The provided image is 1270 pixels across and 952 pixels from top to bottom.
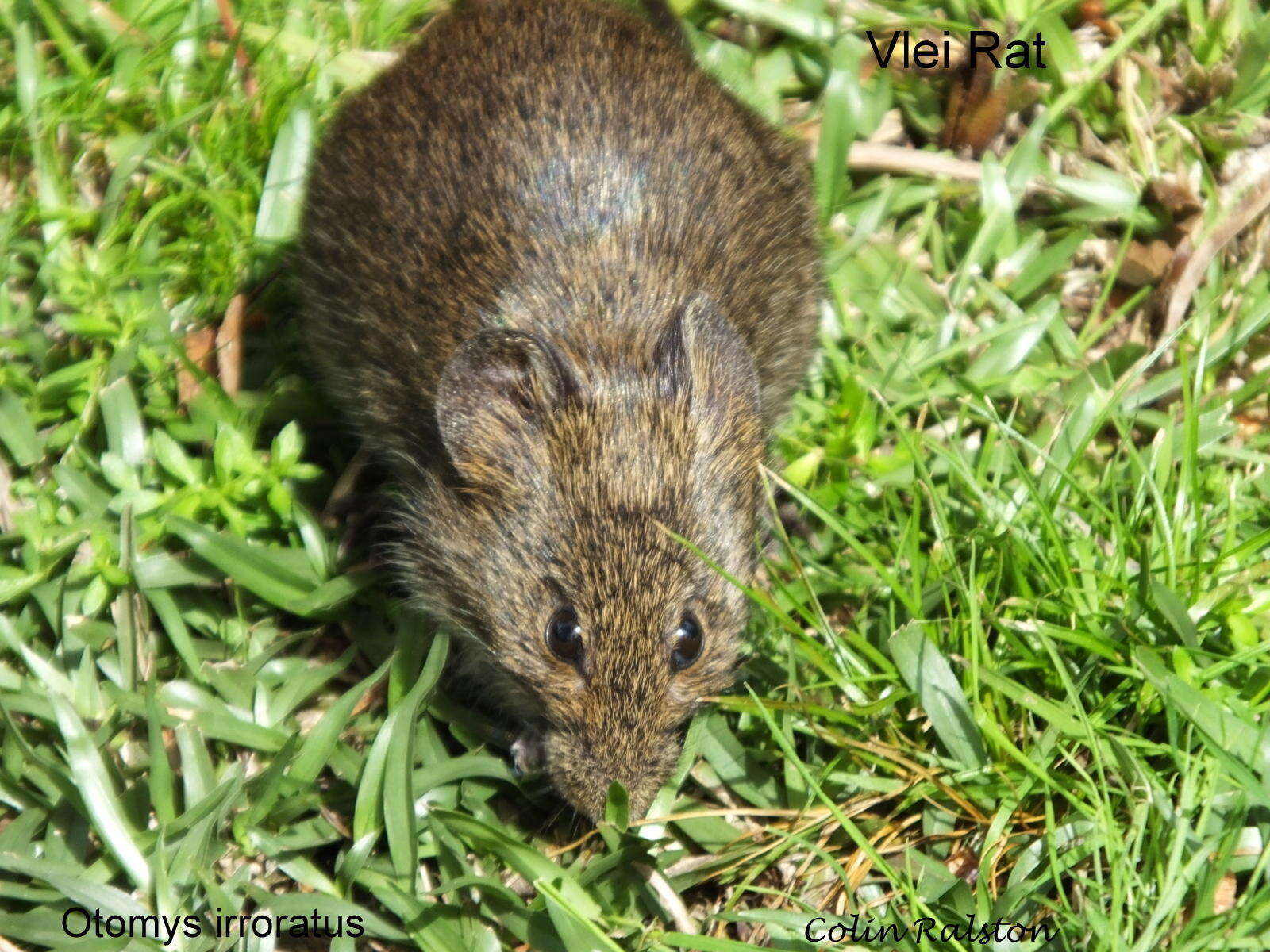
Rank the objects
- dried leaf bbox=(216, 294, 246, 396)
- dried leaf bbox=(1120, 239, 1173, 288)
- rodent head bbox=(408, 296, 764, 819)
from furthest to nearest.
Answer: dried leaf bbox=(1120, 239, 1173, 288) < dried leaf bbox=(216, 294, 246, 396) < rodent head bbox=(408, 296, 764, 819)

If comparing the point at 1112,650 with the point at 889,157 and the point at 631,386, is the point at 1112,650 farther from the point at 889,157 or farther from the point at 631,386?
the point at 889,157

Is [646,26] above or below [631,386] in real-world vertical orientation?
above

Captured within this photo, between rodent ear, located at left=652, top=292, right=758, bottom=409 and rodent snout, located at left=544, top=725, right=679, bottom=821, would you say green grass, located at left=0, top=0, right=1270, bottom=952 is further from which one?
rodent ear, located at left=652, top=292, right=758, bottom=409

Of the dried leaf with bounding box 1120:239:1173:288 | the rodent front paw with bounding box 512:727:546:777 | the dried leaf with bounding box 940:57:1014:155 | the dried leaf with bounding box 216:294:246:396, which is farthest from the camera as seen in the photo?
the dried leaf with bounding box 940:57:1014:155

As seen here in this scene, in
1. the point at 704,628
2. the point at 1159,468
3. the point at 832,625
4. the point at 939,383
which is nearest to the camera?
the point at 704,628

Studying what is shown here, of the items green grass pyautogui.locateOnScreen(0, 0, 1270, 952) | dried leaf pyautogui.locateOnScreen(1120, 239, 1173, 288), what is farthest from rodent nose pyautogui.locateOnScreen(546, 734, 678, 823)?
dried leaf pyautogui.locateOnScreen(1120, 239, 1173, 288)

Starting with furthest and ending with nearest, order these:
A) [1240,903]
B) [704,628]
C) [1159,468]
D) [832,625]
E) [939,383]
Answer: [939,383]
[832,625]
[1159,468]
[704,628]
[1240,903]

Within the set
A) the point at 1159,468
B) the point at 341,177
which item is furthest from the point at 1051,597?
the point at 341,177
